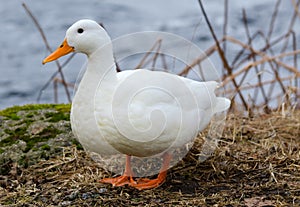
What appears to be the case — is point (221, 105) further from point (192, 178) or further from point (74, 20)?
point (74, 20)

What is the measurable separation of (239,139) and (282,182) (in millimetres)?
1033

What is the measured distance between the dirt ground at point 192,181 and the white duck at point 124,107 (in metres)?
0.20

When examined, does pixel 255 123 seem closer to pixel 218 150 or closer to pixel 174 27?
pixel 218 150

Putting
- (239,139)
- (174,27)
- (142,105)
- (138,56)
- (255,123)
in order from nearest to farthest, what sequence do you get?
(142,105), (239,139), (255,123), (138,56), (174,27)

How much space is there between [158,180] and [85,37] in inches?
39.8

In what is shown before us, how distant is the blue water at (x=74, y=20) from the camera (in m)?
8.98

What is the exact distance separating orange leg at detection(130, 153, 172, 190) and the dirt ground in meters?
0.04

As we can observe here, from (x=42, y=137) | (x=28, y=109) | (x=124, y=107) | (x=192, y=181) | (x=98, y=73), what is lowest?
(x=192, y=181)

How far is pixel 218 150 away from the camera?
453 cm

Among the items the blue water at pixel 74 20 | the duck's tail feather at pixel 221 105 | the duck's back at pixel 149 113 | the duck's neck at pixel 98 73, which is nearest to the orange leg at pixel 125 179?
the duck's back at pixel 149 113

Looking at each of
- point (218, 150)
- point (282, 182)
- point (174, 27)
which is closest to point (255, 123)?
point (218, 150)

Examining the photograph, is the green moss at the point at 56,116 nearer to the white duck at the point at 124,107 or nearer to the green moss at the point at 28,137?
the green moss at the point at 28,137

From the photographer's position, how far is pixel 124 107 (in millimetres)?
3689

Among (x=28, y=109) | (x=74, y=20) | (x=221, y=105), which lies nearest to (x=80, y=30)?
(x=221, y=105)
